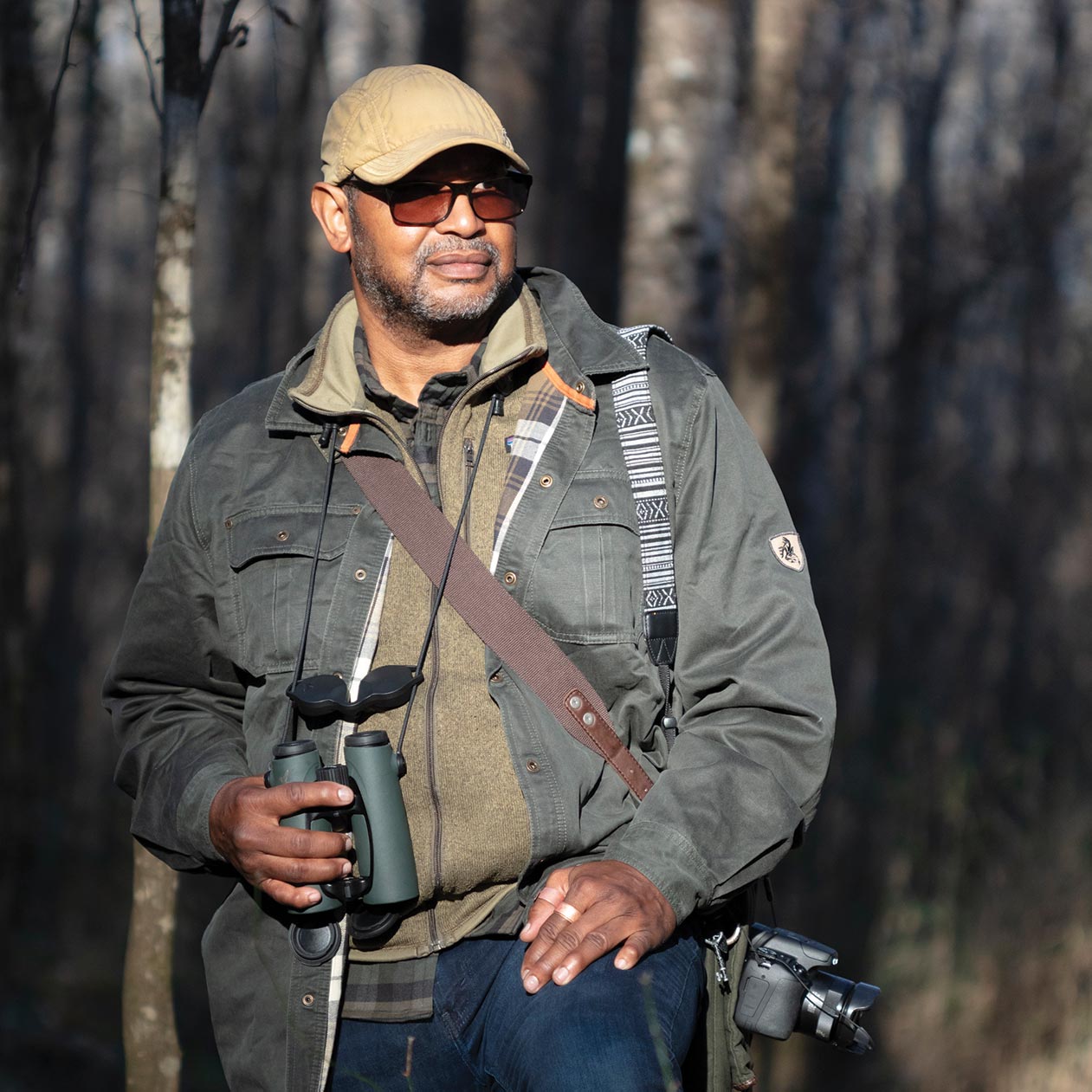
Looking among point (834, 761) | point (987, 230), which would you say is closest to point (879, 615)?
point (834, 761)

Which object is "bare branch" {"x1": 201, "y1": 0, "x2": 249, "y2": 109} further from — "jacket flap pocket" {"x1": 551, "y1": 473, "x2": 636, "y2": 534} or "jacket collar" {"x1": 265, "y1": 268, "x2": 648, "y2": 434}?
"jacket flap pocket" {"x1": 551, "y1": 473, "x2": 636, "y2": 534}

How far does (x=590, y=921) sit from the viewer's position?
213 cm

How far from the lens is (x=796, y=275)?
11648 mm

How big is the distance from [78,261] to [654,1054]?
14.5 meters

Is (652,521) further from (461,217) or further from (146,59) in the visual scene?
(146,59)

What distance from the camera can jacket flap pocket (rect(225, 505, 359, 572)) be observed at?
8.38ft

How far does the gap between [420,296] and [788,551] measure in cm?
89

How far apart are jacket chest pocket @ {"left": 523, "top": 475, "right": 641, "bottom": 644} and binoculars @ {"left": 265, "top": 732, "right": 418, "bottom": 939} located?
40cm

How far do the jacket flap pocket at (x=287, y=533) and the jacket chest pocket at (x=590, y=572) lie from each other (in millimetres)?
401

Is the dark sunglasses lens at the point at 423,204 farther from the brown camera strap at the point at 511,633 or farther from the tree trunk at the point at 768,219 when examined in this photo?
the tree trunk at the point at 768,219

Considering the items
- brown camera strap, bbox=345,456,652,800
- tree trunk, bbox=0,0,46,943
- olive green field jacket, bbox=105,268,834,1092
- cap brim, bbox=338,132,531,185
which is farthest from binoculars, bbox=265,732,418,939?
tree trunk, bbox=0,0,46,943

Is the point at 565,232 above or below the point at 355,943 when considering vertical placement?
above

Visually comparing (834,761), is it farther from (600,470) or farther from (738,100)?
(600,470)

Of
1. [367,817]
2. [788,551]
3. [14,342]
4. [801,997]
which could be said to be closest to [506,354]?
[788,551]
